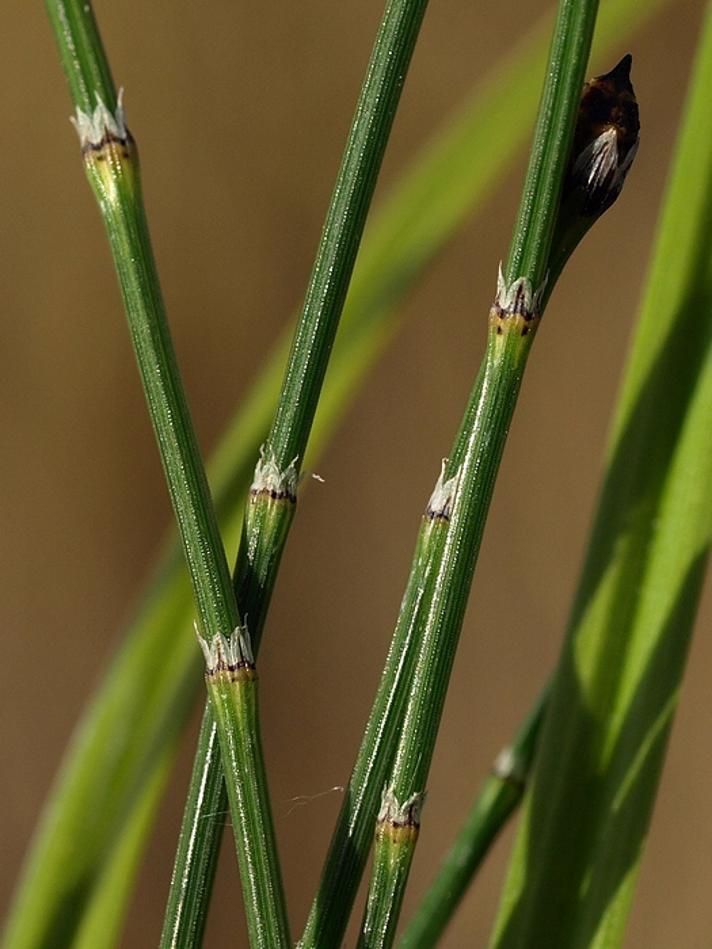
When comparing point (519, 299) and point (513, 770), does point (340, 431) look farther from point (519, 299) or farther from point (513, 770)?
point (519, 299)

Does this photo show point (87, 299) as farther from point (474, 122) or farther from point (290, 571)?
point (474, 122)

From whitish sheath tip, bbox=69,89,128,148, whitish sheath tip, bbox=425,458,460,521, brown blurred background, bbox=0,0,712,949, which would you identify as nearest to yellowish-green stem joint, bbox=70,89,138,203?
whitish sheath tip, bbox=69,89,128,148

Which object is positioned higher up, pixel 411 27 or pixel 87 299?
pixel 87 299

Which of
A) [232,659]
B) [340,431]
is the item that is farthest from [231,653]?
[340,431]

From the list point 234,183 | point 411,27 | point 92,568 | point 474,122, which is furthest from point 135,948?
point 411,27

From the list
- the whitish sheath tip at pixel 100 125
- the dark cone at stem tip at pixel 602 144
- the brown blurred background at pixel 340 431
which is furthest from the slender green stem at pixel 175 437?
the brown blurred background at pixel 340 431

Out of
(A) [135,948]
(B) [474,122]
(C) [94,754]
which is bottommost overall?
(A) [135,948]

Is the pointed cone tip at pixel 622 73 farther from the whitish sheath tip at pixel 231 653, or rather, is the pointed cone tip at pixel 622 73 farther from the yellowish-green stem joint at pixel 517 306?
the whitish sheath tip at pixel 231 653
